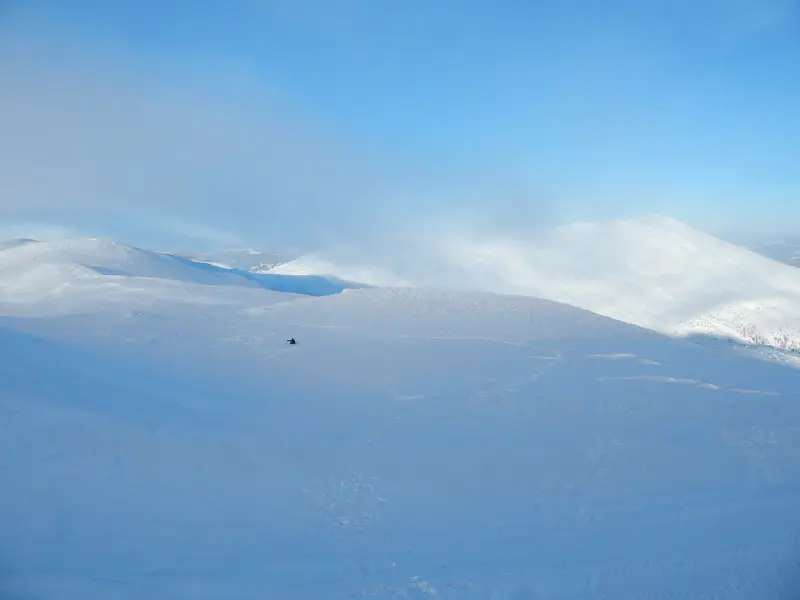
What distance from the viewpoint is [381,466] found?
13.3 m

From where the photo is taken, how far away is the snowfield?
30.9 feet

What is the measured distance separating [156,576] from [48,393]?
9.66 meters

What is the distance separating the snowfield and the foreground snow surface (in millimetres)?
59

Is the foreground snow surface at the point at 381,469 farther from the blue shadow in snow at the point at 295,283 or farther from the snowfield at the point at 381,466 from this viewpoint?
the blue shadow in snow at the point at 295,283

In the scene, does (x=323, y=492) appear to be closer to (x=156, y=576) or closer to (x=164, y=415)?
(x=156, y=576)

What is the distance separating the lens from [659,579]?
30.6ft

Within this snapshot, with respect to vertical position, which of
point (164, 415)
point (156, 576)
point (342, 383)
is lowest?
point (156, 576)

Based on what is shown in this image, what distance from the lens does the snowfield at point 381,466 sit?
9422mm

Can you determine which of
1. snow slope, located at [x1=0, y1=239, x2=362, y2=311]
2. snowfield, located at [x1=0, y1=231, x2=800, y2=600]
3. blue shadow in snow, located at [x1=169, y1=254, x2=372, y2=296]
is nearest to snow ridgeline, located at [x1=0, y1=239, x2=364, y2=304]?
snow slope, located at [x1=0, y1=239, x2=362, y2=311]

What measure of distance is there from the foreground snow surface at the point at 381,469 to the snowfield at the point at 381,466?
6 cm

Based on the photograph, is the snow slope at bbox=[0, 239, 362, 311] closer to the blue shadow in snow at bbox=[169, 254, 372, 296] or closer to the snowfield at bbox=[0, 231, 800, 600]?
the snowfield at bbox=[0, 231, 800, 600]

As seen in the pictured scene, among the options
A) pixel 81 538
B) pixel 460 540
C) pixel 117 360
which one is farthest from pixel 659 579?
pixel 117 360

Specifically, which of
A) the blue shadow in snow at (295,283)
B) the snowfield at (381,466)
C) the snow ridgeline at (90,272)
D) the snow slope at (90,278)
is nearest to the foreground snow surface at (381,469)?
the snowfield at (381,466)

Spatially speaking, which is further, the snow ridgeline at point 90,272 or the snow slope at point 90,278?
the snow ridgeline at point 90,272
